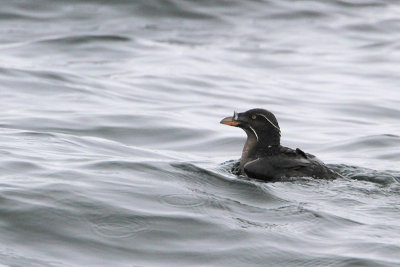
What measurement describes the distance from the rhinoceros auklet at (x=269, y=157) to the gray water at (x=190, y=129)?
0.61ft

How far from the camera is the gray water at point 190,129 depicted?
8.24 metres

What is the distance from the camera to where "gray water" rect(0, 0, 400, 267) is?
8242 mm

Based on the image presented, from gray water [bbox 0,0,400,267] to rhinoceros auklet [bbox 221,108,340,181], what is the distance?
0.61 ft

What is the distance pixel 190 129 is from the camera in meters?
14.4

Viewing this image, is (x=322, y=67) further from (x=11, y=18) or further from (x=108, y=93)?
(x=11, y=18)

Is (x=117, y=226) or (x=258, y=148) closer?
(x=117, y=226)

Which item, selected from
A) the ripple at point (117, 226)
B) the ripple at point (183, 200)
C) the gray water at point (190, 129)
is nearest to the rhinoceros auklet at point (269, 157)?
the gray water at point (190, 129)

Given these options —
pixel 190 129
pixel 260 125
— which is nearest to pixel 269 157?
pixel 260 125

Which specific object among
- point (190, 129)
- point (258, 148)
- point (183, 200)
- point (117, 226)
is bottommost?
point (117, 226)

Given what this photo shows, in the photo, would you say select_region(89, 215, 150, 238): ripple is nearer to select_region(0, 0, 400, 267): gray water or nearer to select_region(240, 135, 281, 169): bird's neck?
select_region(0, 0, 400, 267): gray water

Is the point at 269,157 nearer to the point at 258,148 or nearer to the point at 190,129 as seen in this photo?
the point at 258,148

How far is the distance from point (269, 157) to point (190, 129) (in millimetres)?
3693

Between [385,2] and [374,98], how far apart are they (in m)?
10.4

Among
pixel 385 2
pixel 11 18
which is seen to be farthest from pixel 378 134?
pixel 385 2
